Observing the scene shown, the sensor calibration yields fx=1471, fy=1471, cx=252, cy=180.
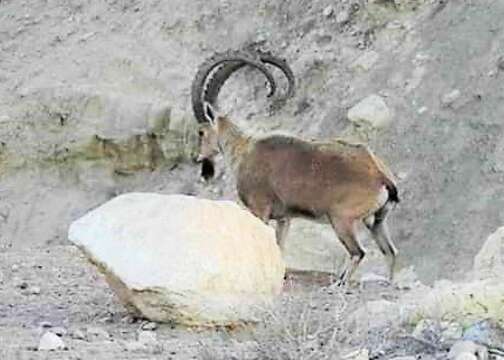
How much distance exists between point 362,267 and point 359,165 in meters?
2.56

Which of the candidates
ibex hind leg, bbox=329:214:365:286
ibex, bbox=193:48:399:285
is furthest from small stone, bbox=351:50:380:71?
ibex hind leg, bbox=329:214:365:286

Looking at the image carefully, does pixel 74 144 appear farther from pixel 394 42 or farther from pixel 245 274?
pixel 245 274

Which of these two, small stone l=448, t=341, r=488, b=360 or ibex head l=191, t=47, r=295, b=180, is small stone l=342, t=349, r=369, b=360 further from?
ibex head l=191, t=47, r=295, b=180

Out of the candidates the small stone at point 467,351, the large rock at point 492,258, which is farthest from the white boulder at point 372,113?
the small stone at point 467,351

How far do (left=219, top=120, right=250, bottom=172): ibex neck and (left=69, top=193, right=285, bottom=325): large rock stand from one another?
4274mm

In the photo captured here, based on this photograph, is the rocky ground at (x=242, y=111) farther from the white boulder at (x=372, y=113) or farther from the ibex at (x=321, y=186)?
the ibex at (x=321, y=186)

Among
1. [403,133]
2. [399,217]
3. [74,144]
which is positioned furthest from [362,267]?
[74,144]

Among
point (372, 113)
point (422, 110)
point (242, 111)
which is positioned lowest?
point (242, 111)

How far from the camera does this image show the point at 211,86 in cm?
1382

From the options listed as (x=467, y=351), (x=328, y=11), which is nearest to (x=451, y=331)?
(x=467, y=351)

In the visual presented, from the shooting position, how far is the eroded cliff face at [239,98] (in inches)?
594

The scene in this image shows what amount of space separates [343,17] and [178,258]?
377 inches

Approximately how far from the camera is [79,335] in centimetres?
815

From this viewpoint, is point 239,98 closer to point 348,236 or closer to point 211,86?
point 211,86
